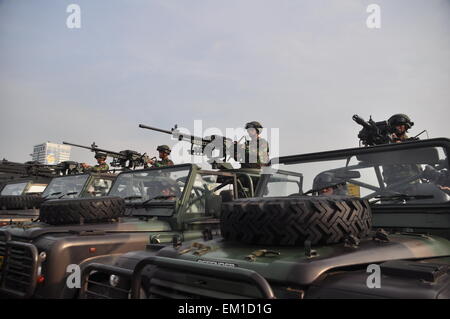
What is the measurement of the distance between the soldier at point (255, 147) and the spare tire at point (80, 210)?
294cm

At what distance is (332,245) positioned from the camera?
207 centimetres

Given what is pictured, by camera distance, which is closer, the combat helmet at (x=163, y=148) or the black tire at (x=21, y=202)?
the black tire at (x=21, y=202)

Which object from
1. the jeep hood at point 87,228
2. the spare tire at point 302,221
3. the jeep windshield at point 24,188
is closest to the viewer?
the spare tire at point 302,221

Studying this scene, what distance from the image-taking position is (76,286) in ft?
9.97

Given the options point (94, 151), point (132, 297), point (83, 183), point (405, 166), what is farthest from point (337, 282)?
point (94, 151)

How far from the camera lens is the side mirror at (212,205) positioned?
4.56 metres

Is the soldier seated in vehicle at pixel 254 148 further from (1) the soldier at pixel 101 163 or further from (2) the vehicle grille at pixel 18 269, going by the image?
(1) the soldier at pixel 101 163

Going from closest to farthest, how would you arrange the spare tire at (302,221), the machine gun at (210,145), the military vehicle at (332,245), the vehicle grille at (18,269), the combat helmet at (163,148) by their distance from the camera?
the military vehicle at (332,245), the spare tire at (302,221), the vehicle grille at (18,269), the machine gun at (210,145), the combat helmet at (163,148)

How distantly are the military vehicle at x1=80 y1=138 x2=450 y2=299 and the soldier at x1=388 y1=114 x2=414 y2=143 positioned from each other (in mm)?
2418

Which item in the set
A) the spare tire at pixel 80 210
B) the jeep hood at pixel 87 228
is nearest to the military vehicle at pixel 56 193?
the spare tire at pixel 80 210

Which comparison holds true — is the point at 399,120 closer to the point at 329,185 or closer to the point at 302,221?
the point at 329,185

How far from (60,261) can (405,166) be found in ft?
9.90

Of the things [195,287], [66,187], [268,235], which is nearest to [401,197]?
[268,235]
